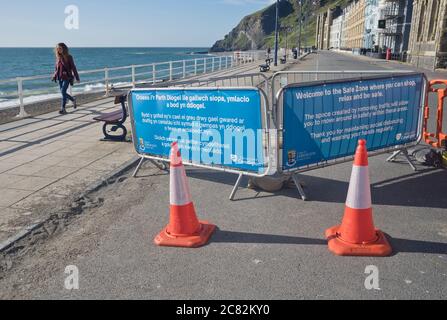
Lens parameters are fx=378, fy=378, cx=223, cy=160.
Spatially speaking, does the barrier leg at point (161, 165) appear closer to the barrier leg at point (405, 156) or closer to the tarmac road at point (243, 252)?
the tarmac road at point (243, 252)

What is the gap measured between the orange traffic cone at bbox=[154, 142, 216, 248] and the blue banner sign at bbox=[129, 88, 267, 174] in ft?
4.16

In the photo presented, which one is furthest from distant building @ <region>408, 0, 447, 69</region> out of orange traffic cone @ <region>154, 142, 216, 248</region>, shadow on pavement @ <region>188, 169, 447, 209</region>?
orange traffic cone @ <region>154, 142, 216, 248</region>

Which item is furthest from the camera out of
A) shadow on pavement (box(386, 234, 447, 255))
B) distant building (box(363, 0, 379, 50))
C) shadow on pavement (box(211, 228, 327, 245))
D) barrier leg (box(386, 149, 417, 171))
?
distant building (box(363, 0, 379, 50))

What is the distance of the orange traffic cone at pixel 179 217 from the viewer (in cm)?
379

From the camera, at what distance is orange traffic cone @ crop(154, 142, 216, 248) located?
12.4 ft

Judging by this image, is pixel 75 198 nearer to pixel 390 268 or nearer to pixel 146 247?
pixel 146 247

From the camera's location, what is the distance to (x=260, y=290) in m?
2.99

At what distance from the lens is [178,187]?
3830mm

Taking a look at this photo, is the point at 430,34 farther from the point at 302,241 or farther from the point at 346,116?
the point at 302,241

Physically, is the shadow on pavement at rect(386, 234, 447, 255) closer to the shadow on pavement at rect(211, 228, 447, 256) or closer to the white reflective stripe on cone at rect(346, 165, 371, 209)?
the shadow on pavement at rect(211, 228, 447, 256)

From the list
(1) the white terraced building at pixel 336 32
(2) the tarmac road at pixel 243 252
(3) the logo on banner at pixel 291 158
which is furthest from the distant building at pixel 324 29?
(2) the tarmac road at pixel 243 252

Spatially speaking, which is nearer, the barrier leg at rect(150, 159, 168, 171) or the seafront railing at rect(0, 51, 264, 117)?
the barrier leg at rect(150, 159, 168, 171)

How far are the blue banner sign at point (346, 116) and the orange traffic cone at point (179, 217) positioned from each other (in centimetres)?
154
